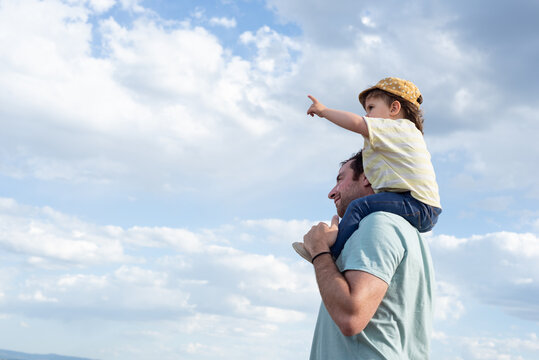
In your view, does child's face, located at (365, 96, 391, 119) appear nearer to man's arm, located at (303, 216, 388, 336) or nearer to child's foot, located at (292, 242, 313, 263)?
child's foot, located at (292, 242, 313, 263)

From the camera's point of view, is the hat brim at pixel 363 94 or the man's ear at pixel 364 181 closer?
the man's ear at pixel 364 181

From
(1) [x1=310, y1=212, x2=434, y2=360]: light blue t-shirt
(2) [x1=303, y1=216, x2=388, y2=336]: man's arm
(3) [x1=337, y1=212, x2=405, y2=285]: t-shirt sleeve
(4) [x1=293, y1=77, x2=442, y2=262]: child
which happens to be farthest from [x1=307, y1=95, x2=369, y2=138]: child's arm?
(2) [x1=303, y1=216, x2=388, y2=336]: man's arm

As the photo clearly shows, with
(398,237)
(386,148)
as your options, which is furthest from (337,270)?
(386,148)

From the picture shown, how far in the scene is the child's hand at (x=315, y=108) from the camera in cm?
538

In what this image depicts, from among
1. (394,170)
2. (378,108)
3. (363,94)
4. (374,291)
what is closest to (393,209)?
(394,170)

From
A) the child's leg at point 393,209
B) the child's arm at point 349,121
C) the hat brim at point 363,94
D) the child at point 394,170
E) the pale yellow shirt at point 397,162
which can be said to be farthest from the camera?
the hat brim at point 363,94

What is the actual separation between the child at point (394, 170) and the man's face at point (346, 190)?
0.73ft

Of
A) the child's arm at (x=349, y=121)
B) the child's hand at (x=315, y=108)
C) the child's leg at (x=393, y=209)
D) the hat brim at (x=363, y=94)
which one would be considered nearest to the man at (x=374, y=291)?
the child's leg at (x=393, y=209)

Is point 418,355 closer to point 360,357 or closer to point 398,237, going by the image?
point 360,357

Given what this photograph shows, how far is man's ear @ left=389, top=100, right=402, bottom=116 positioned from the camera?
560 centimetres

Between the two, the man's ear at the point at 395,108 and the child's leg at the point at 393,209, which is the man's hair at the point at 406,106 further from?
the child's leg at the point at 393,209

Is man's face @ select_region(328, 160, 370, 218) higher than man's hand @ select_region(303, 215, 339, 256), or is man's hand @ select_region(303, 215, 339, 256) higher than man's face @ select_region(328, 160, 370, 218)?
man's face @ select_region(328, 160, 370, 218)

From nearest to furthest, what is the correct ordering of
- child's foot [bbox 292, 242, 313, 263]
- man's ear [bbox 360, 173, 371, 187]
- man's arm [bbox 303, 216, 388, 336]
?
man's arm [bbox 303, 216, 388, 336] → child's foot [bbox 292, 242, 313, 263] → man's ear [bbox 360, 173, 371, 187]

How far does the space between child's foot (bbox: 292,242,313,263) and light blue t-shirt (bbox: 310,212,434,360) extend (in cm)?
28
